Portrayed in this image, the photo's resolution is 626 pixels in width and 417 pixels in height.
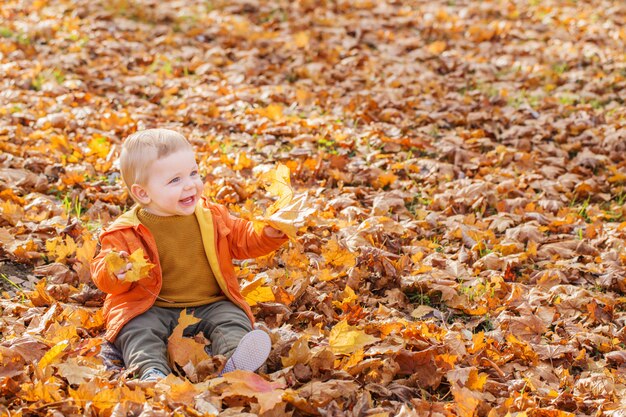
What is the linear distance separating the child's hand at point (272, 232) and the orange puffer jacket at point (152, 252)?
20mm

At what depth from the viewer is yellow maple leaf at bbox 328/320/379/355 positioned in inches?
113

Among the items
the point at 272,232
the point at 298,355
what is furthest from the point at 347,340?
the point at 272,232

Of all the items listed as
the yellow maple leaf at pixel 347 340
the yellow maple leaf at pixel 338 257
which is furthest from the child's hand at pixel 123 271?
the yellow maple leaf at pixel 338 257

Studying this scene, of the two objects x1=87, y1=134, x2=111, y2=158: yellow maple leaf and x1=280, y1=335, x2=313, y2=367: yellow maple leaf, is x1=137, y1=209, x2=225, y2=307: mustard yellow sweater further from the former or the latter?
x1=87, y1=134, x2=111, y2=158: yellow maple leaf

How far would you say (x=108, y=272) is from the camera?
275 centimetres

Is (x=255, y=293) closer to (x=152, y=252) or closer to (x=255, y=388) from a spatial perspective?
(x=152, y=252)

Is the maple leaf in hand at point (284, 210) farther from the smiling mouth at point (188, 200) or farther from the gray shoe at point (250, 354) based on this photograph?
the gray shoe at point (250, 354)

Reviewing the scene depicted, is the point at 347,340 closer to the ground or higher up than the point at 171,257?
closer to the ground

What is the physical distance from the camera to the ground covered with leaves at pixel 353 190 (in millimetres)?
2818

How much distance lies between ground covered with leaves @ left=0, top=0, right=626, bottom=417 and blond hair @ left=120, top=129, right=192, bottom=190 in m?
0.73

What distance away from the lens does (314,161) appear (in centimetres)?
500

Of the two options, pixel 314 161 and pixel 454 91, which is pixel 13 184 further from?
pixel 454 91

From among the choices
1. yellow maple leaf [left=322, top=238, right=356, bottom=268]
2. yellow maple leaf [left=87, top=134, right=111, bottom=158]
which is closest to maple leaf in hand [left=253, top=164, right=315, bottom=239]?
yellow maple leaf [left=322, top=238, right=356, bottom=268]

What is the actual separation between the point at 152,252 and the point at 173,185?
1.05 ft
